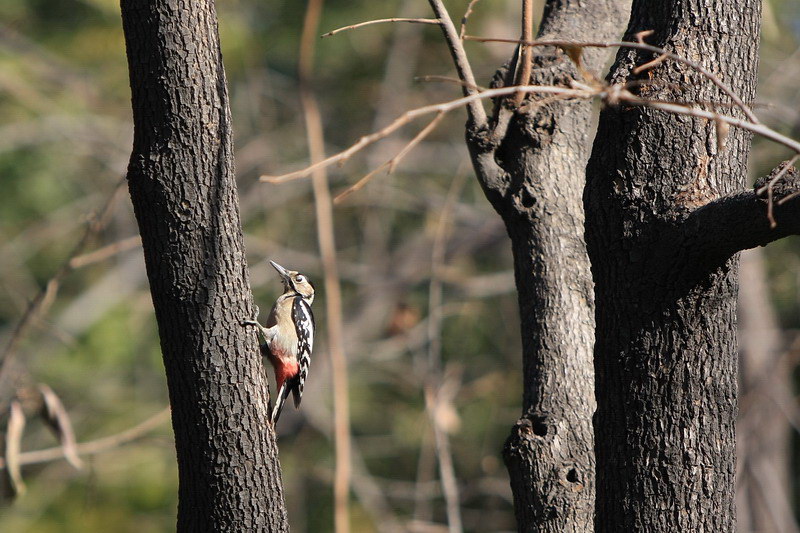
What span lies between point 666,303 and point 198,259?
1.20 meters

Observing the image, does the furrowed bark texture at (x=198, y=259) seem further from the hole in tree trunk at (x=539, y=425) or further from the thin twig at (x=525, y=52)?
the thin twig at (x=525, y=52)

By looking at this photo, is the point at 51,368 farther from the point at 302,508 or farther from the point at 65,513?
the point at 302,508

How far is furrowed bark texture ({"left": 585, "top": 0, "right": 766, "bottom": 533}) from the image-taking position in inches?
88.8

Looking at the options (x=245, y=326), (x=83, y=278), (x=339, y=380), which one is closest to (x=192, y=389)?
(x=245, y=326)

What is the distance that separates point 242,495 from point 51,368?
9.11 meters

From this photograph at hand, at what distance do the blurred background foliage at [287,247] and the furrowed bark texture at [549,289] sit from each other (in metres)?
6.11

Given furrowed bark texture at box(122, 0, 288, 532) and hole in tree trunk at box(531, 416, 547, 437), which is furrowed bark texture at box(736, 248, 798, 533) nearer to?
hole in tree trunk at box(531, 416, 547, 437)

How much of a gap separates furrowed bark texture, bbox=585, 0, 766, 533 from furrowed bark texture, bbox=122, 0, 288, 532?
95cm

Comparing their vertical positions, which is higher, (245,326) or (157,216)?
(157,216)

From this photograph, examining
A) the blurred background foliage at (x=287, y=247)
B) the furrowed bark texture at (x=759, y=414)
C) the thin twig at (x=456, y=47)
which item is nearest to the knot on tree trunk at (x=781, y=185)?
the thin twig at (x=456, y=47)

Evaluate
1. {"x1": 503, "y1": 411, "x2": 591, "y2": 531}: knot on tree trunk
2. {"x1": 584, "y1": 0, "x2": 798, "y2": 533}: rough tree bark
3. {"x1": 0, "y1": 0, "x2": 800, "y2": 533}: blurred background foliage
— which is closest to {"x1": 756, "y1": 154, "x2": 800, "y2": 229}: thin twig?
{"x1": 584, "y1": 0, "x2": 798, "y2": 533}: rough tree bark

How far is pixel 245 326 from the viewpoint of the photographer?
238cm

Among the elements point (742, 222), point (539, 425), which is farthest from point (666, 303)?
point (539, 425)

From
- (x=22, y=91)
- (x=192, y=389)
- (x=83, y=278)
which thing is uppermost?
(x=22, y=91)
